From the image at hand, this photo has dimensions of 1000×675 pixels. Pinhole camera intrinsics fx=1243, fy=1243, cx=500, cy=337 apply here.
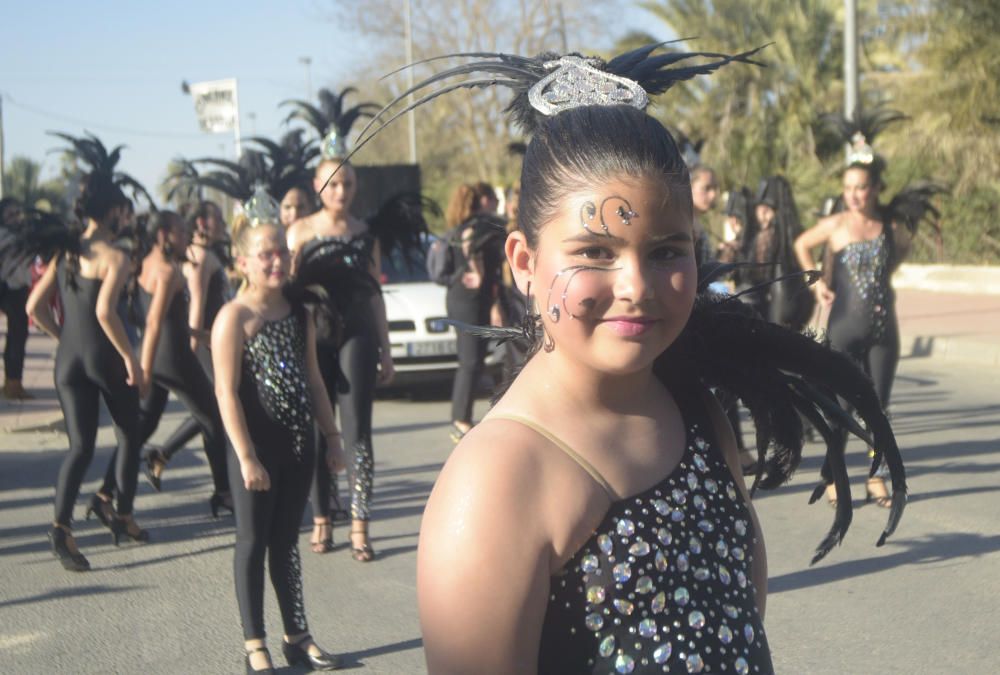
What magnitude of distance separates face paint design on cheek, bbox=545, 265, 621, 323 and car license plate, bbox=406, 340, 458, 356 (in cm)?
1032

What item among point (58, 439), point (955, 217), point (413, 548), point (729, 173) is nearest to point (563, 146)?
point (413, 548)

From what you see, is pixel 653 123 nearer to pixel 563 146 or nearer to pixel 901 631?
pixel 563 146

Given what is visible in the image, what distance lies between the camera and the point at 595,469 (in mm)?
1675

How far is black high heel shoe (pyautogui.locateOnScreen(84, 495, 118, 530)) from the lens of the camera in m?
6.96

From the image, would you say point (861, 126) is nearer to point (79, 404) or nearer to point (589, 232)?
point (79, 404)

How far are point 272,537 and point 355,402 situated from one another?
5.14 feet

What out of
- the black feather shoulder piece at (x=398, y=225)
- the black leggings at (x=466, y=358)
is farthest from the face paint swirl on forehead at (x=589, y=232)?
the black leggings at (x=466, y=358)

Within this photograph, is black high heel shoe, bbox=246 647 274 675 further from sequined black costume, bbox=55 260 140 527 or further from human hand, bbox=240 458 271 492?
sequined black costume, bbox=55 260 140 527

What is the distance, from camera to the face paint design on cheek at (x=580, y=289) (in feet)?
5.50

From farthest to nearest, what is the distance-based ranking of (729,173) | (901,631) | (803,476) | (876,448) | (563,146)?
(729,173)
(803,476)
(901,631)
(876,448)
(563,146)

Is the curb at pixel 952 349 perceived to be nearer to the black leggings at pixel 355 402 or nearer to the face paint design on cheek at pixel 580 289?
the black leggings at pixel 355 402

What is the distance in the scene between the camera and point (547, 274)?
5.68 feet

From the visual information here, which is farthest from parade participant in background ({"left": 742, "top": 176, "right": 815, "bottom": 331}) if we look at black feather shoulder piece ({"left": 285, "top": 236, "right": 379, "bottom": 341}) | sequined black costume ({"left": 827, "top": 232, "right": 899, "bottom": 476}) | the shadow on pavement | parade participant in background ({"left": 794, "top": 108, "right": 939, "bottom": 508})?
black feather shoulder piece ({"left": 285, "top": 236, "right": 379, "bottom": 341})

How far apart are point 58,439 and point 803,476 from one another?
248 inches
